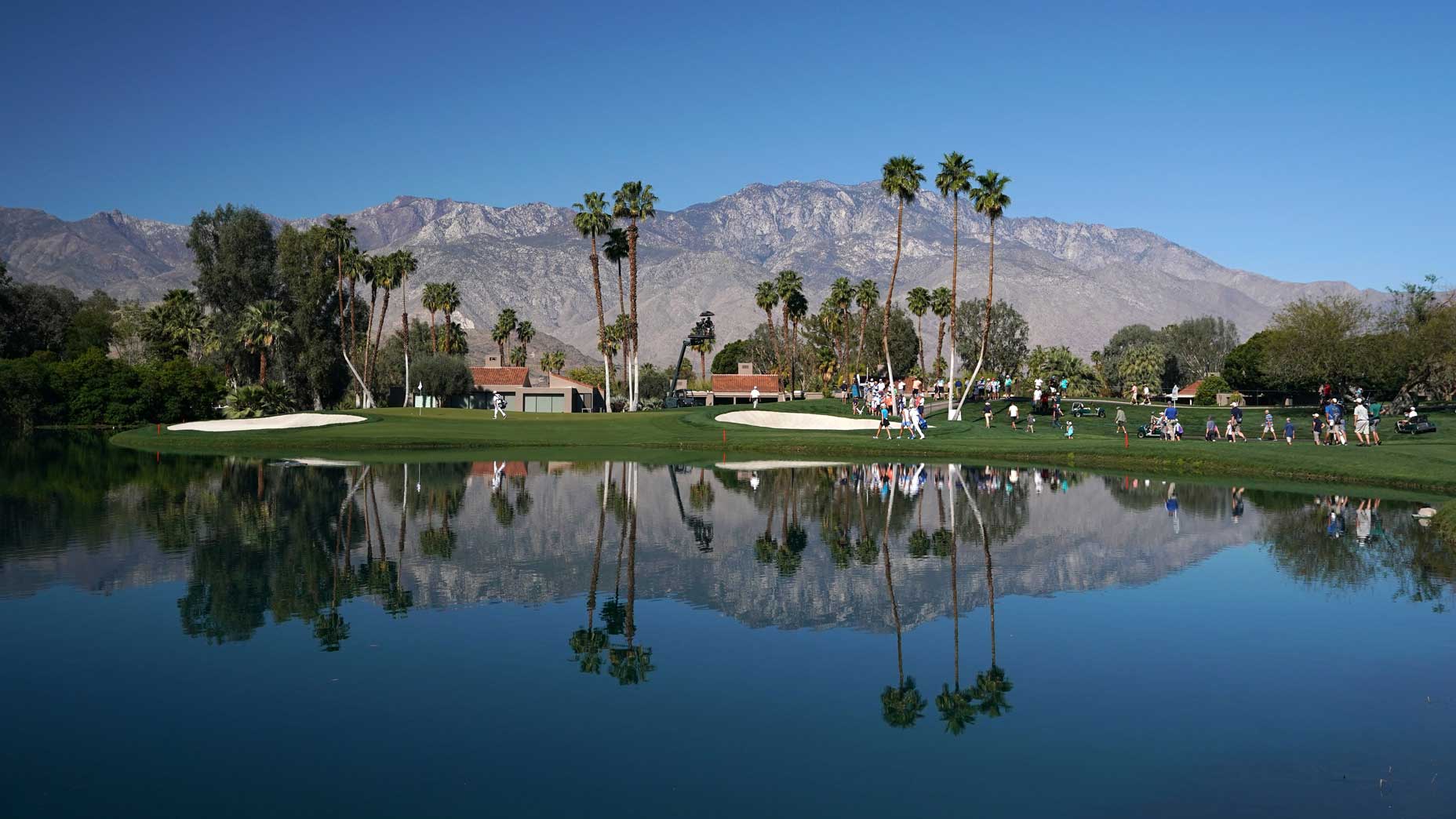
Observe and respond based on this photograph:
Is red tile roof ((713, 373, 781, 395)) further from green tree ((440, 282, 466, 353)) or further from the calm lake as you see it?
the calm lake

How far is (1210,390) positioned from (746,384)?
51.2 metres

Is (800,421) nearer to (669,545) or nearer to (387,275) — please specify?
(669,545)

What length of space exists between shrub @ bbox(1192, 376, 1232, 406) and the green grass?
4873 cm

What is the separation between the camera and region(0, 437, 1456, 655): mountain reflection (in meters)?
17.2

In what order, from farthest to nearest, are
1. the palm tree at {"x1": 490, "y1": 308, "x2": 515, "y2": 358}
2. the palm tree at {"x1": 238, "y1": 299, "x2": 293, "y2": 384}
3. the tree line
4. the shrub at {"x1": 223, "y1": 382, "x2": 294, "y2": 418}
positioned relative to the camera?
the palm tree at {"x1": 490, "y1": 308, "x2": 515, "y2": 358} < the palm tree at {"x1": 238, "y1": 299, "x2": 293, "y2": 384} < the tree line < the shrub at {"x1": 223, "y1": 382, "x2": 294, "y2": 418}

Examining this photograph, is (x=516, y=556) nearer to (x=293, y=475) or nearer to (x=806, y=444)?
(x=293, y=475)

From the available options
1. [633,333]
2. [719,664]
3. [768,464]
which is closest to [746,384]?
[633,333]

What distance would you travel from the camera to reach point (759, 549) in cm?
2270

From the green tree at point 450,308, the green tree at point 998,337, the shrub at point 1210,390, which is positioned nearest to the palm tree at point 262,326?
the green tree at point 450,308

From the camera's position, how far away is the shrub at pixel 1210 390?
114562 millimetres

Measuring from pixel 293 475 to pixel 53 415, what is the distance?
5609cm

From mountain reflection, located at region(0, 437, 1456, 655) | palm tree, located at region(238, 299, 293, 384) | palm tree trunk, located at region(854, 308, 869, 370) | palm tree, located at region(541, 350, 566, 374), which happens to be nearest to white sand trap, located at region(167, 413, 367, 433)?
mountain reflection, located at region(0, 437, 1456, 655)

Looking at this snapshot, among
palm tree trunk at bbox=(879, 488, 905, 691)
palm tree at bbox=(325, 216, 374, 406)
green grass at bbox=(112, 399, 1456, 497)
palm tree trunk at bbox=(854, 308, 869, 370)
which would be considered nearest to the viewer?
palm tree trunk at bbox=(879, 488, 905, 691)

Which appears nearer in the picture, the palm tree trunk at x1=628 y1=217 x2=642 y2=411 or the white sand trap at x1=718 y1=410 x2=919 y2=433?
the white sand trap at x1=718 y1=410 x2=919 y2=433
